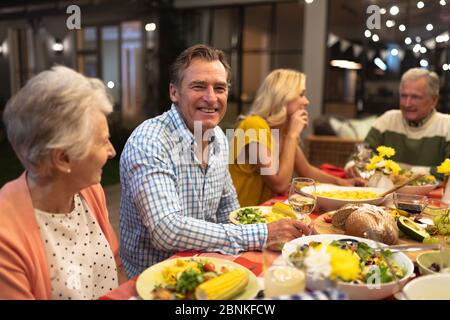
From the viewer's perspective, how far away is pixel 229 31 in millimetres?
7504

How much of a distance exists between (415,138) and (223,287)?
230cm

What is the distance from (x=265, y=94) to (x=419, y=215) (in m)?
1.21

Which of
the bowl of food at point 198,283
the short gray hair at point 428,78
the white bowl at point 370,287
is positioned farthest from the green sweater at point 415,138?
the bowl of food at point 198,283

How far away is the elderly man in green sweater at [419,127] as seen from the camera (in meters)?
2.79

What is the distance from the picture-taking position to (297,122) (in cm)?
258

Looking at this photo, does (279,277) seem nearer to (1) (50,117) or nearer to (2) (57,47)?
(1) (50,117)

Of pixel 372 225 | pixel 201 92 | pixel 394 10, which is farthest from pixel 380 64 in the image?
pixel 372 225

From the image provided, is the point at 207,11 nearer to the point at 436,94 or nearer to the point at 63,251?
the point at 436,94

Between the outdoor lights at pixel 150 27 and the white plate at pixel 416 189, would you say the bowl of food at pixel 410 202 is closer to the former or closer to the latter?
the white plate at pixel 416 189

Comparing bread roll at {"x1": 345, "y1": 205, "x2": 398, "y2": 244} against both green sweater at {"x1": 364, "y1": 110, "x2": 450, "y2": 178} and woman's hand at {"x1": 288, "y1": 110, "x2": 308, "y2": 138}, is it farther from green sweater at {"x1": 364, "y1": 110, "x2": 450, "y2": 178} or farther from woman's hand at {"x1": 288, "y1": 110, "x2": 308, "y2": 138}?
green sweater at {"x1": 364, "y1": 110, "x2": 450, "y2": 178}

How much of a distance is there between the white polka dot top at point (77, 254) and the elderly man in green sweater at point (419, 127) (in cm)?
206

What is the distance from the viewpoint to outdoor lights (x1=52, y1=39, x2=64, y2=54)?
4595mm
